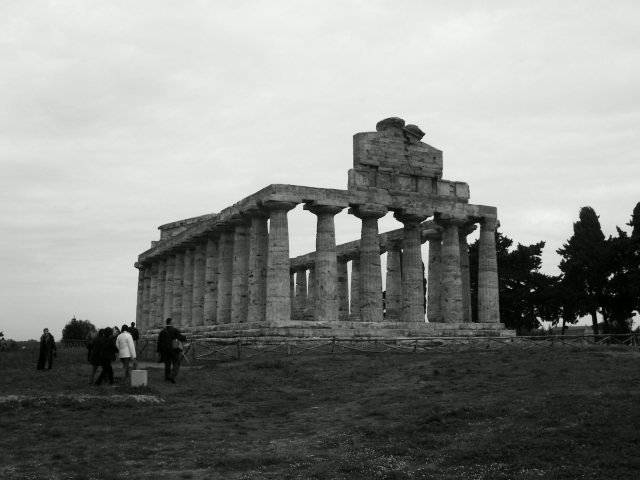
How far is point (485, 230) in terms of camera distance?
52.8 m

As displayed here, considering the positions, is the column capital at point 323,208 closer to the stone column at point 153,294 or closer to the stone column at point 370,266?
the stone column at point 370,266

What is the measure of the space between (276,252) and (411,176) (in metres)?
11.7

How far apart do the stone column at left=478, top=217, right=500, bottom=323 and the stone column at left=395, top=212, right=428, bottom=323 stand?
16.9 ft

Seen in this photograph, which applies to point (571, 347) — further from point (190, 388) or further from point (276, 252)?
point (190, 388)

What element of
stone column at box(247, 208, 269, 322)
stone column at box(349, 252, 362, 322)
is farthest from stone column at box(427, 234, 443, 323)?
stone column at box(247, 208, 269, 322)

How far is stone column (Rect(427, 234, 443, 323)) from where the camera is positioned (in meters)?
54.6

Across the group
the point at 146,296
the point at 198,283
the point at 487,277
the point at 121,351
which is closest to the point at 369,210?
the point at 487,277

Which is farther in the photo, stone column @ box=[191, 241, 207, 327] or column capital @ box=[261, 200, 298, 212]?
stone column @ box=[191, 241, 207, 327]

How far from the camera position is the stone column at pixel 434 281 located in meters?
54.6

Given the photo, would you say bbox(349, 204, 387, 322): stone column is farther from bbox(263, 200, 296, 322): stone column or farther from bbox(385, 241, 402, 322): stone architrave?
bbox(385, 241, 402, 322): stone architrave

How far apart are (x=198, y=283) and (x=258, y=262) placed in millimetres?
13702

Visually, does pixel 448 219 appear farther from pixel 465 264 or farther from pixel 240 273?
pixel 240 273

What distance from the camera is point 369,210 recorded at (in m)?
47.4

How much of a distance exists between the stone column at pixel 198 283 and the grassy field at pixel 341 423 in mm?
27248
